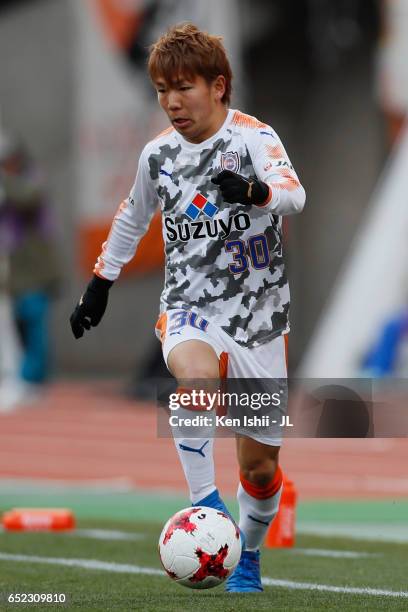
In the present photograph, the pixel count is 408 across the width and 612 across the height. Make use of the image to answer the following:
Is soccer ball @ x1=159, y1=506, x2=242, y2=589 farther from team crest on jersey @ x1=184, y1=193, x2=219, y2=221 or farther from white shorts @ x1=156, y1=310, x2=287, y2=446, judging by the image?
team crest on jersey @ x1=184, y1=193, x2=219, y2=221

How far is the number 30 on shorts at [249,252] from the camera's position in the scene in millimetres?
5879

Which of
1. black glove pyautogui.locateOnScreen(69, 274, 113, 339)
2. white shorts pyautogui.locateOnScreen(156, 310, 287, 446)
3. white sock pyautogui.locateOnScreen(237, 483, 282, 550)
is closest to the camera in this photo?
white shorts pyautogui.locateOnScreen(156, 310, 287, 446)

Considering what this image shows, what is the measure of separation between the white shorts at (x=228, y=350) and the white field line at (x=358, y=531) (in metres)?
3.22

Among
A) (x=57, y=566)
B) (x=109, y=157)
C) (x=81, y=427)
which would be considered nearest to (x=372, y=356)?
(x=81, y=427)

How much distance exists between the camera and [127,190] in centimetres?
2208

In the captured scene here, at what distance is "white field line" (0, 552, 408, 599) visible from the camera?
600 cm

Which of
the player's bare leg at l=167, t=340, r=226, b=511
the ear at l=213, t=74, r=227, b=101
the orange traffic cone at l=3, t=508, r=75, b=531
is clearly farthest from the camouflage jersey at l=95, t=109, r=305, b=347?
the orange traffic cone at l=3, t=508, r=75, b=531

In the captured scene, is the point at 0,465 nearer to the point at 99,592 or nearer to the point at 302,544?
the point at 302,544

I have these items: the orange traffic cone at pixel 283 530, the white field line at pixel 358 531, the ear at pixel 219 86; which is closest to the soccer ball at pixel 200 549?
the ear at pixel 219 86

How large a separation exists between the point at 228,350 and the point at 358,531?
4.02 metres

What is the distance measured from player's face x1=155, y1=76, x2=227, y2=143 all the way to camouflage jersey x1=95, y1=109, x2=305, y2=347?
56 millimetres

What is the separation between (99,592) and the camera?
5.97 meters

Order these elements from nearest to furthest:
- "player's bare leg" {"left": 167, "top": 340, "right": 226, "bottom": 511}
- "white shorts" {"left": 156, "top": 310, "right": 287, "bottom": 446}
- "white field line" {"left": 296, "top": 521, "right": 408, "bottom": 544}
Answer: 1. "player's bare leg" {"left": 167, "top": 340, "right": 226, "bottom": 511}
2. "white shorts" {"left": 156, "top": 310, "right": 287, "bottom": 446}
3. "white field line" {"left": 296, "top": 521, "right": 408, "bottom": 544}

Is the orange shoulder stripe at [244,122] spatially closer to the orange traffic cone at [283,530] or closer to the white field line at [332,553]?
the orange traffic cone at [283,530]
